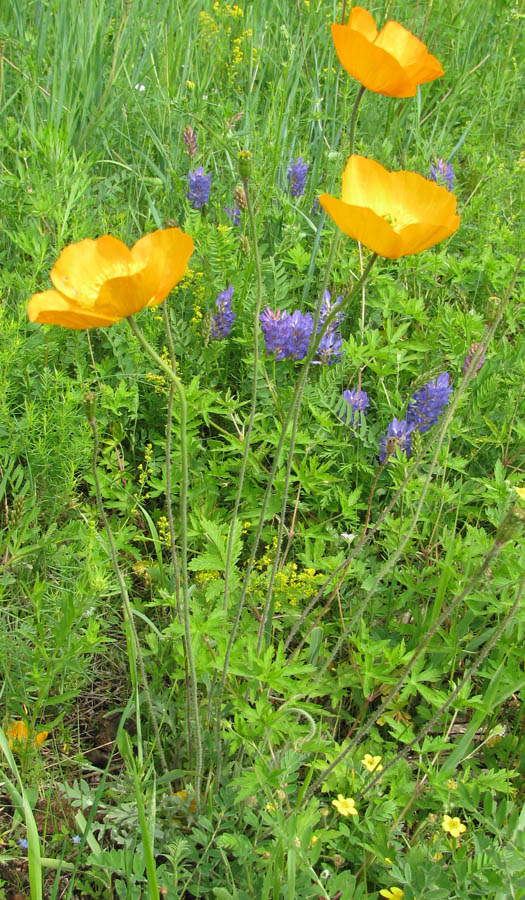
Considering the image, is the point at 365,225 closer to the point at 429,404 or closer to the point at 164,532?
the point at 164,532

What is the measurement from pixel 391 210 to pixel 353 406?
2.96 ft

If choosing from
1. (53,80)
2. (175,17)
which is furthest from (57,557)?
(175,17)

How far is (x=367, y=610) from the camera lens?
5.82ft

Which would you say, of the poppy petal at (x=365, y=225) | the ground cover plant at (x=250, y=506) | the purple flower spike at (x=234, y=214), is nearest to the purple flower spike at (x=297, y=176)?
the ground cover plant at (x=250, y=506)

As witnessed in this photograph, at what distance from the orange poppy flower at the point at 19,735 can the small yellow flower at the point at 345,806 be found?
562 millimetres

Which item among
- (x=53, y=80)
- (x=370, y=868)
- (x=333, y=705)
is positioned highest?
(x=53, y=80)

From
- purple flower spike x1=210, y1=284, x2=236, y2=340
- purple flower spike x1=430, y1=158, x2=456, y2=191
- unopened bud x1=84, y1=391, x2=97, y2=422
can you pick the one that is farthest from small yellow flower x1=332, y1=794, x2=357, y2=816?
purple flower spike x1=430, y1=158, x2=456, y2=191

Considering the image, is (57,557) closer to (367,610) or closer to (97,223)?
(367,610)

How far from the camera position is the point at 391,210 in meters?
1.14

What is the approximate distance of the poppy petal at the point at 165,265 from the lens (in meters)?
0.90

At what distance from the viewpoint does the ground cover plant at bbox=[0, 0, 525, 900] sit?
1146 mm

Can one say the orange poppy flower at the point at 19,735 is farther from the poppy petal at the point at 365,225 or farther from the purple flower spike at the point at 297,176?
the purple flower spike at the point at 297,176

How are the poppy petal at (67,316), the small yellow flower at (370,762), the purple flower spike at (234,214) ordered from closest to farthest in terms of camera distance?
the poppy petal at (67,316)
the small yellow flower at (370,762)
the purple flower spike at (234,214)

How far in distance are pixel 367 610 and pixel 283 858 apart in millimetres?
718
